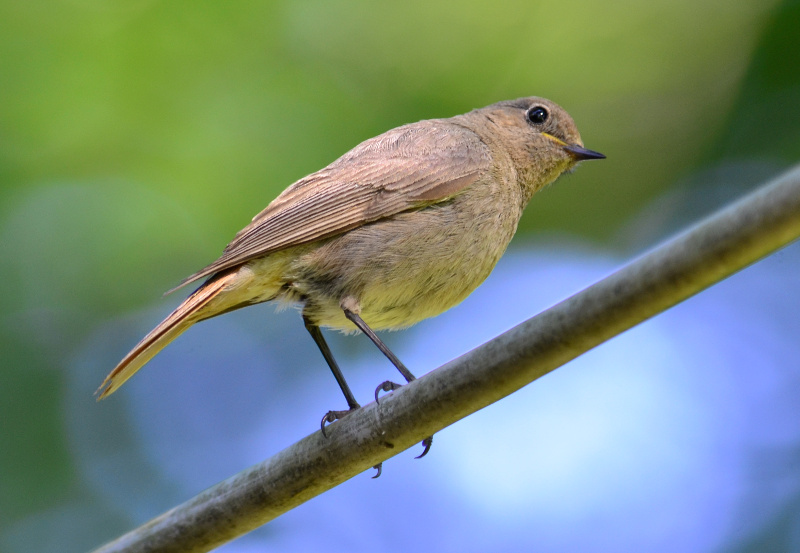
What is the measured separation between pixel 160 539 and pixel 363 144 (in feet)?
8.53

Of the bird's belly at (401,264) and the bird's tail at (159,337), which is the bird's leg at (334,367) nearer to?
the bird's belly at (401,264)

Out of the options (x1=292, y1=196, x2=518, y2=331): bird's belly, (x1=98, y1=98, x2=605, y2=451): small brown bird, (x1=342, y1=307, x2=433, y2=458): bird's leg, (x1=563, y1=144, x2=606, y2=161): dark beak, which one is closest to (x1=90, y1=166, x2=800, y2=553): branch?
(x1=342, y1=307, x2=433, y2=458): bird's leg

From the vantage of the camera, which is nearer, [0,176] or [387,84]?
[0,176]

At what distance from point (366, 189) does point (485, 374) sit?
2.23 m

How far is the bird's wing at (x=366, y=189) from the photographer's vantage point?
13.6ft

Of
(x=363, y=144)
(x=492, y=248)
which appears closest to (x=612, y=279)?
(x=492, y=248)

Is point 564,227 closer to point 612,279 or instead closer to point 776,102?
point 776,102

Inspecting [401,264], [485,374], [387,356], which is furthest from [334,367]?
[485,374]

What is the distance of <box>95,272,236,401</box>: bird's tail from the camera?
3633mm

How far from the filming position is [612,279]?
1983mm

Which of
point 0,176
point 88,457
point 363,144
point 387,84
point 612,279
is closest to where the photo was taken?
point 612,279

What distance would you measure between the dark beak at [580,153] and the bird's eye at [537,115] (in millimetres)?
242

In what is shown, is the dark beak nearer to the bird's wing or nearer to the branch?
the bird's wing

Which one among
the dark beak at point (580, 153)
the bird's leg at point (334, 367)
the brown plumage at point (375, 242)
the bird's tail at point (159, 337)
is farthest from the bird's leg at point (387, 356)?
the dark beak at point (580, 153)
